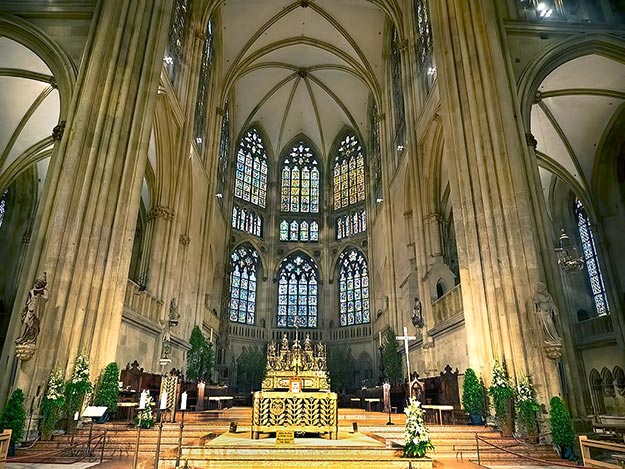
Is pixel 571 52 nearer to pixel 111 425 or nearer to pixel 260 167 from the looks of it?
pixel 111 425

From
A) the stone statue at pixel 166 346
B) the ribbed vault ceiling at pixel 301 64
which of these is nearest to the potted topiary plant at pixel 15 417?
the stone statue at pixel 166 346

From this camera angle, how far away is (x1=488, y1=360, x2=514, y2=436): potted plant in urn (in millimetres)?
10141

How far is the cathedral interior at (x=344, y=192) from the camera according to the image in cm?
1129

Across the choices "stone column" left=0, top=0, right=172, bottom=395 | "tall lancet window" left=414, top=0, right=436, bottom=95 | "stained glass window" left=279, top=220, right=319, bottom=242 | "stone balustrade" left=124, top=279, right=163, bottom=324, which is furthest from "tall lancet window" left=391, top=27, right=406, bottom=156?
"stone balustrade" left=124, top=279, right=163, bottom=324

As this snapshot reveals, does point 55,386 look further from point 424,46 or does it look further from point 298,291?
point 298,291

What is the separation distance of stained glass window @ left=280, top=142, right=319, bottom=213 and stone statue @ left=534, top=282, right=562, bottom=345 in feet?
91.3

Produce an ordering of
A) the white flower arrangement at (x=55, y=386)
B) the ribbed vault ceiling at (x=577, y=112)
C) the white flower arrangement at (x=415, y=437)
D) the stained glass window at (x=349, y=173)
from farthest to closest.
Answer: the stained glass window at (x=349, y=173)
the ribbed vault ceiling at (x=577, y=112)
the white flower arrangement at (x=55, y=386)
the white flower arrangement at (x=415, y=437)

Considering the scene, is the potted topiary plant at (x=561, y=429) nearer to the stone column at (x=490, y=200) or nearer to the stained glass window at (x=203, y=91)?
the stone column at (x=490, y=200)

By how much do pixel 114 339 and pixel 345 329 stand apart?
23.3 meters

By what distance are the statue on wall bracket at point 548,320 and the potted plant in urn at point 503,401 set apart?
122cm

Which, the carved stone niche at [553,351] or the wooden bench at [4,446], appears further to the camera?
the carved stone niche at [553,351]

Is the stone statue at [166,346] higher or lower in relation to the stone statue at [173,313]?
lower

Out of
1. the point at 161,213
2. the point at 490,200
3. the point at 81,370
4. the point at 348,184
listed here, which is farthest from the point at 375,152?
the point at 81,370

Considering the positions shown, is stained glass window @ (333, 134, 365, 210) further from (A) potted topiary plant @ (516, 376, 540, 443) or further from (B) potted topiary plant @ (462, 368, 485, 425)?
(A) potted topiary plant @ (516, 376, 540, 443)
